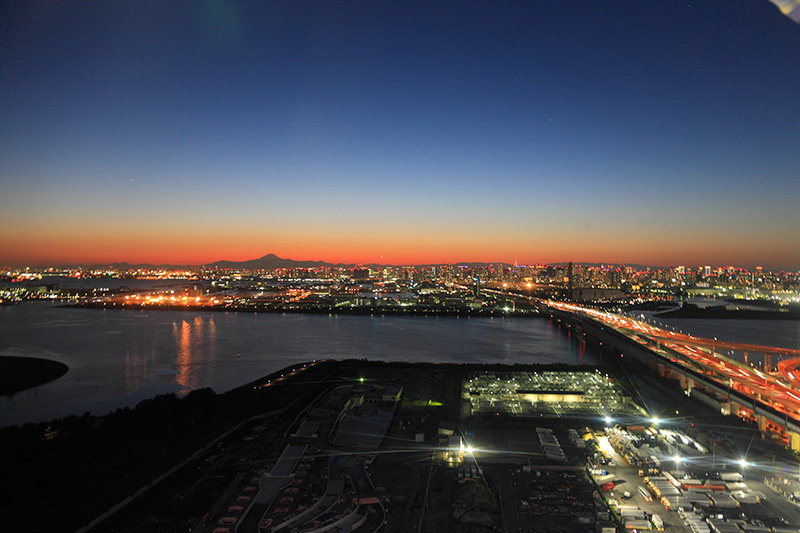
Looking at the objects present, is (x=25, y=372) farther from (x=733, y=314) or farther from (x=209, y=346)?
(x=733, y=314)

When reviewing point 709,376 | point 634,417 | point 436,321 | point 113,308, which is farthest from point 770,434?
point 113,308

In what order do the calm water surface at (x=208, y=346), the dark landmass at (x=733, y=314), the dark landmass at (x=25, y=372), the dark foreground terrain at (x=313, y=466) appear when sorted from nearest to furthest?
the dark foreground terrain at (x=313, y=466), the calm water surface at (x=208, y=346), the dark landmass at (x=25, y=372), the dark landmass at (x=733, y=314)

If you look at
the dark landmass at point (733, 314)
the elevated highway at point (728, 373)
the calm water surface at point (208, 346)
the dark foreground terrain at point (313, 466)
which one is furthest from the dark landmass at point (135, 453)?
the dark landmass at point (733, 314)

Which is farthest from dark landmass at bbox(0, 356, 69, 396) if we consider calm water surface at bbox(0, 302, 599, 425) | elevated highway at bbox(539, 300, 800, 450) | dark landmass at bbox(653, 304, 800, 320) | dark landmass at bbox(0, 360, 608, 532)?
dark landmass at bbox(653, 304, 800, 320)

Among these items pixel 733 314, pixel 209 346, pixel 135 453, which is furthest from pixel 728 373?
pixel 733 314

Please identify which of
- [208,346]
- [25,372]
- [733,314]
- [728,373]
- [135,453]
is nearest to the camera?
[135,453]

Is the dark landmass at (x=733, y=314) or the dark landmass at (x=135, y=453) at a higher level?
the dark landmass at (x=135, y=453)

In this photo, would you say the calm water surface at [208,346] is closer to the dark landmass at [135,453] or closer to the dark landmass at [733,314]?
the dark landmass at [135,453]
